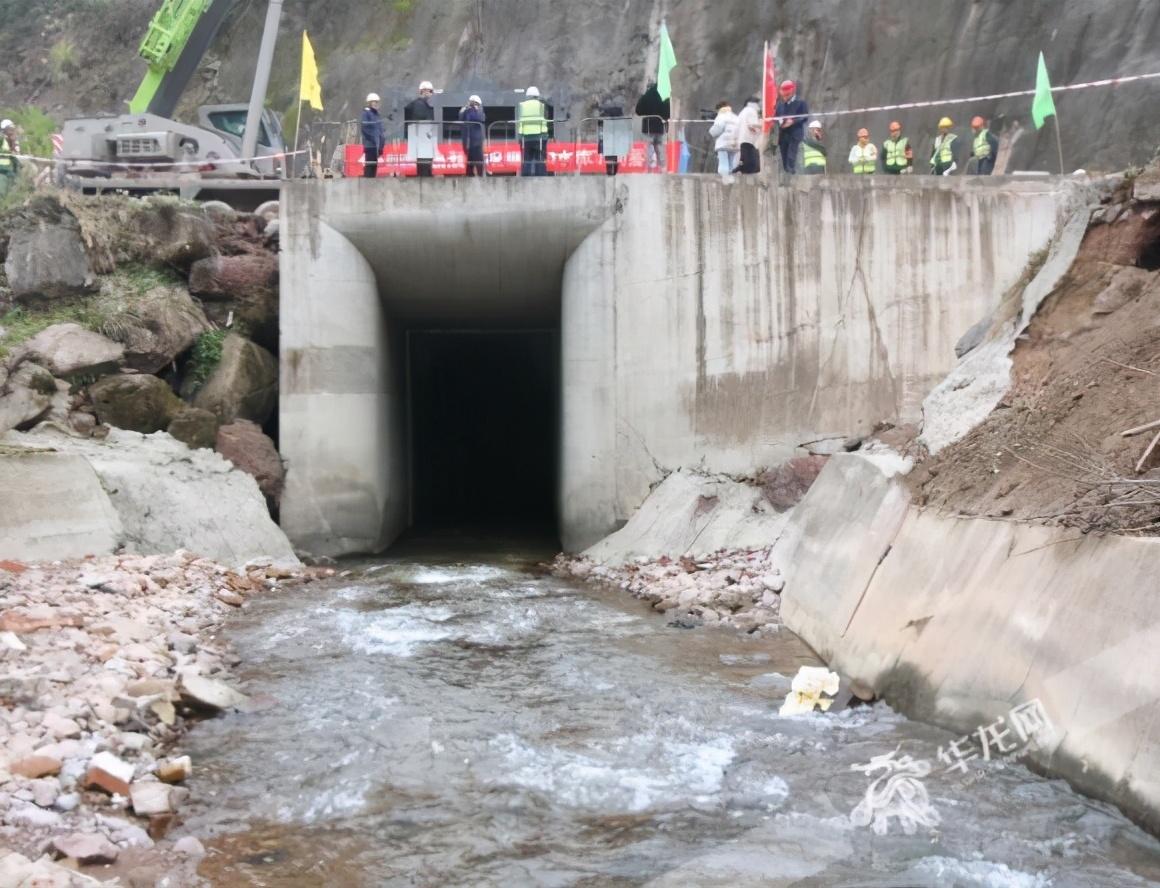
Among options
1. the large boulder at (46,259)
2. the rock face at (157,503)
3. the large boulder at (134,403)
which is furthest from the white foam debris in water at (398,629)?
the large boulder at (46,259)

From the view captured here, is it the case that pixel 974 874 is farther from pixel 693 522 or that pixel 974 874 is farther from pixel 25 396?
pixel 25 396

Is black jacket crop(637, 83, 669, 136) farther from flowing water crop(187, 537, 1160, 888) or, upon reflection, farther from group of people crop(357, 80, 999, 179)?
flowing water crop(187, 537, 1160, 888)

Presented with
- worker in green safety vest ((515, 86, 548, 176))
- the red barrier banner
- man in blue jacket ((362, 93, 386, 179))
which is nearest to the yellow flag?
man in blue jacket ((362, 93, 386, 179))

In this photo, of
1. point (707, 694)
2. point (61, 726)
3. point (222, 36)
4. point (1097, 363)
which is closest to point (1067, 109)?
point (1097, 363)

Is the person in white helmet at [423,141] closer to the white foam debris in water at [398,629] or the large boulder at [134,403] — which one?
the large boulder at [134,403]

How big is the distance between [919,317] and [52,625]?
11.0 metres

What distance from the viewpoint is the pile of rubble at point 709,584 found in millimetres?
9263

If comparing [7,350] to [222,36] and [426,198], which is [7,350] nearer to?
[426,198]

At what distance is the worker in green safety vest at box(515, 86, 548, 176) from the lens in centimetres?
1411

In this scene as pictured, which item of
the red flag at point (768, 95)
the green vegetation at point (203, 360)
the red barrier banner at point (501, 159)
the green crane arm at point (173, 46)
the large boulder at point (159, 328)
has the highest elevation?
the green crane arm at point (173, 46)

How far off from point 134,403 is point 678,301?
7.44m

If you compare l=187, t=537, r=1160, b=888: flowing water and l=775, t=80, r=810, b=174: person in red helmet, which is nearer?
l=187, t=537, r=1160, b=888: flowing water

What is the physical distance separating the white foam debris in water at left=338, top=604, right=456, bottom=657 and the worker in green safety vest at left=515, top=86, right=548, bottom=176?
7092 mm

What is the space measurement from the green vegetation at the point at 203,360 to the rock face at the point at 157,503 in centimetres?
158
